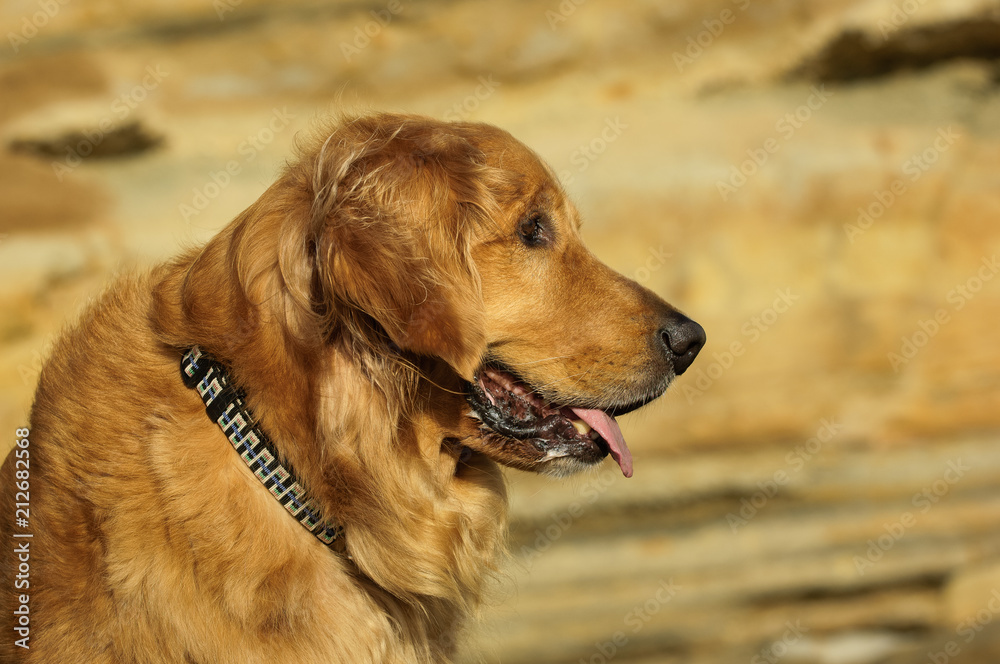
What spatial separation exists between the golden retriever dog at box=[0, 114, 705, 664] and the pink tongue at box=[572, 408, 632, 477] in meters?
0.08

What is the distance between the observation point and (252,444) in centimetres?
253

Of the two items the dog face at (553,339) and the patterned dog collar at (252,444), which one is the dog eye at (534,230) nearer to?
the dog face at (553,339)

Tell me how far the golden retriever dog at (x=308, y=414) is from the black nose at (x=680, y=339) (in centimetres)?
15

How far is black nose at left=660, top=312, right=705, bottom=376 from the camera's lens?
9.55 feet

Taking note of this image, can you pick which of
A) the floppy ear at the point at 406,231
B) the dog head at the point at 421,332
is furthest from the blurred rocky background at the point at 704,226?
the floppy ear at the point at 406,231

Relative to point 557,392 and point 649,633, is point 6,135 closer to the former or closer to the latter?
point 557,392

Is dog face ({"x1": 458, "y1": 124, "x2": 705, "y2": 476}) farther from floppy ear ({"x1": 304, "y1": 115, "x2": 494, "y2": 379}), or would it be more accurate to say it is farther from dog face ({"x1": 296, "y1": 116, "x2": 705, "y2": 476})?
floppy ear ({"x1": 304, "y1": 115, "x2": 494, "y2": 379})

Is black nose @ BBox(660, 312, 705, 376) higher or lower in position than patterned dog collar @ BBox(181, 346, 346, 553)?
higher

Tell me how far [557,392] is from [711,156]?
2.87 meters

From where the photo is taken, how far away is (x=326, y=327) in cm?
252

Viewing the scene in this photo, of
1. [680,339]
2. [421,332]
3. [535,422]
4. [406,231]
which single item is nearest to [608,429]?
[535,422]

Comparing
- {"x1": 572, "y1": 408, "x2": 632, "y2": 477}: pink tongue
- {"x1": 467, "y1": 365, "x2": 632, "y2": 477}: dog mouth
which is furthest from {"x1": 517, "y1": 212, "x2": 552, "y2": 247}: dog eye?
{"x1": 572, "y1": 408, "x2": 632, "y2": 477}: pink tongue

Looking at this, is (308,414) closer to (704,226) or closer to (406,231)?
(406,231)

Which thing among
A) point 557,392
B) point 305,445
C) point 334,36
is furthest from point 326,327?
point 334,36
